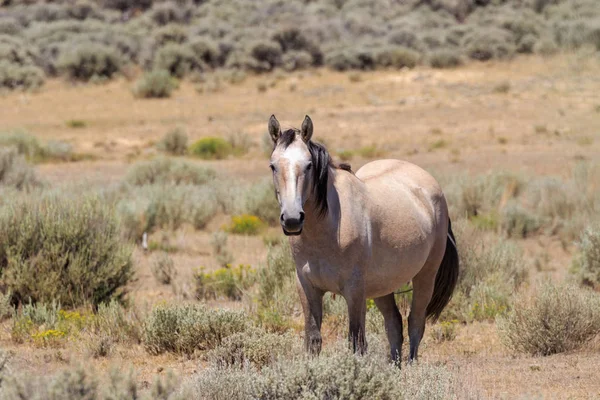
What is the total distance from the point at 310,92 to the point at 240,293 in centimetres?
2437

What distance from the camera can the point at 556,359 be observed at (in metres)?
6.98

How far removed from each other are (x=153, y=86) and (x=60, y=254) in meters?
25.6

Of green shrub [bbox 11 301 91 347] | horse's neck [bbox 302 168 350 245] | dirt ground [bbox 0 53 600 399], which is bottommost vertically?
dirt ground [bbox 0 53 600 399]

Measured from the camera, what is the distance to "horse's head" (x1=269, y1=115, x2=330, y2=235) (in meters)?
4.81

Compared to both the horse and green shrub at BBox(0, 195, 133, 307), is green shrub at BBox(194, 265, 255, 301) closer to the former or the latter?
green shrub at BBox(0, 195, 133, 307)

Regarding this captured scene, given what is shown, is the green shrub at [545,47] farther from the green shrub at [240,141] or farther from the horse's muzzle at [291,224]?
the horse's muzzle at [291,224]

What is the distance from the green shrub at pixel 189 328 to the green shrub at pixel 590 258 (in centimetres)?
490

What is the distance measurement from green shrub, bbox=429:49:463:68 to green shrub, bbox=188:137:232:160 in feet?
57.7

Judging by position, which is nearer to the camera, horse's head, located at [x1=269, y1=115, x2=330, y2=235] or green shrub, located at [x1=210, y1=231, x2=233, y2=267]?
horse's head, located at [x1=269, y1=115, x2=330, y2=235]

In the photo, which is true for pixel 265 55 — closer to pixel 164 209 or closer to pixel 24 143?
pixel 24 143

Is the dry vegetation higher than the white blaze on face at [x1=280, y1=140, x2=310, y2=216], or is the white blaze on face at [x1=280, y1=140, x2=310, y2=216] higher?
the white blaze on face at [x1=280, y1=140, x2=310, y2=216]

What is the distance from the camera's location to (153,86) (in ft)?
111

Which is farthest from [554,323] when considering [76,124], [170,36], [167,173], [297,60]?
[170,36]

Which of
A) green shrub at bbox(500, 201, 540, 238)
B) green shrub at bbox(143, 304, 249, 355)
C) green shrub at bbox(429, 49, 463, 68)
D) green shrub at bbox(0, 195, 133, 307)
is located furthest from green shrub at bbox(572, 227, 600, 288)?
green shrub at bbox(429, 49, 463, 68)
